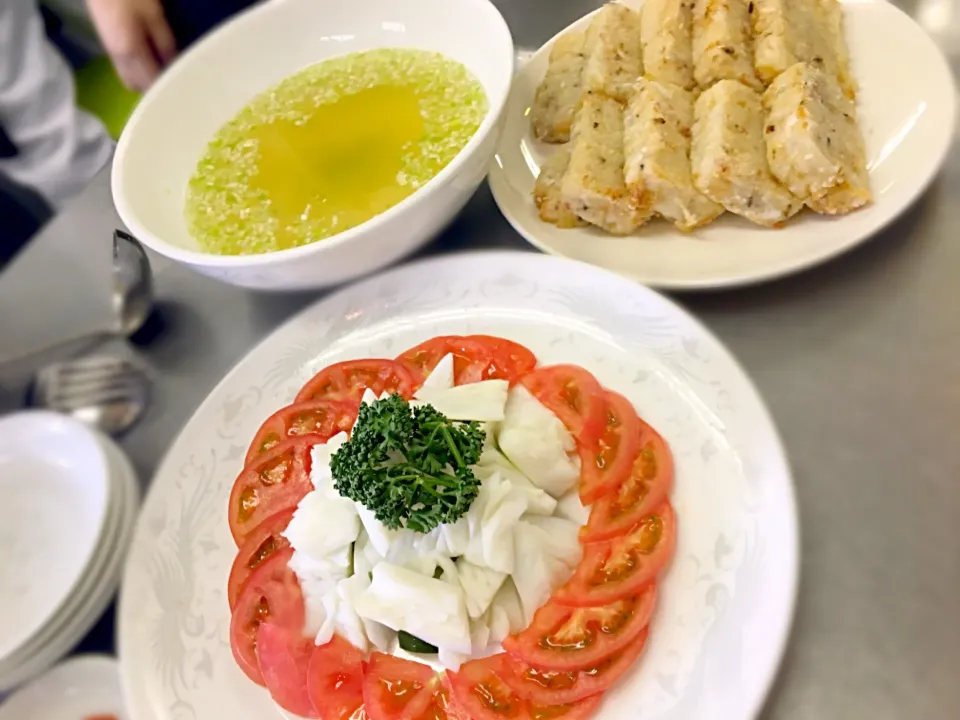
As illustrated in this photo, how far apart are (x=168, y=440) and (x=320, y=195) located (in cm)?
50

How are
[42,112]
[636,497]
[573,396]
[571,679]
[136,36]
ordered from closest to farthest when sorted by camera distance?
[571,679]
[636,497]
[573,396]
[136,36]
[42,112]

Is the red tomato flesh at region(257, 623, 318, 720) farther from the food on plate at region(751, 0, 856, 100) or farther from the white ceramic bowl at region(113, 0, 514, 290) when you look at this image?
the food on plate at region(751, 0, 856, 100)

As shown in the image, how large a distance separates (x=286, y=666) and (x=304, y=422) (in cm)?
37

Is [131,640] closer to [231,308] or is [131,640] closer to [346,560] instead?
[346,560]

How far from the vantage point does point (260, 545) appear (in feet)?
3.55

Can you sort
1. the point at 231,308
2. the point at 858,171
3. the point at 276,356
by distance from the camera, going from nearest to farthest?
the point at 858,171
the point at 276,356
the point at 231,308

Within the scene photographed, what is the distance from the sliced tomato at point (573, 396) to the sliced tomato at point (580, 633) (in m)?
0.22

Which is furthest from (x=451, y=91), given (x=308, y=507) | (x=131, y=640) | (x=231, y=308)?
(x=131, y=640)

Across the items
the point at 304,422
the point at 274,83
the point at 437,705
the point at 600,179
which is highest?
the point at 274,83

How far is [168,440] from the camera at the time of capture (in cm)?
126

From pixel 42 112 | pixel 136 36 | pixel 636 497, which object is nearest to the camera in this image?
pixel 636 497

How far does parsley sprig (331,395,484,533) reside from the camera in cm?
94

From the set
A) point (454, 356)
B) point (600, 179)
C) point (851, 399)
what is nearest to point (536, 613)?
point (454, 356)

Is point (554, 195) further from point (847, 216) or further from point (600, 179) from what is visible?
point (847, 216)
